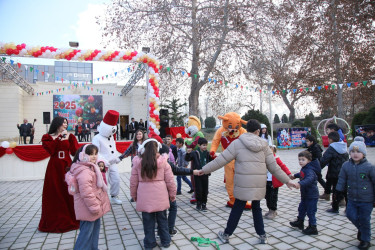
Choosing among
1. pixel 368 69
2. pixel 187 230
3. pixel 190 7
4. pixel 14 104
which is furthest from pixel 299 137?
pixel 14 104

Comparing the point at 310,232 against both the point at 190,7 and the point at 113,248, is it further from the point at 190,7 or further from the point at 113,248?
the point at 190,7

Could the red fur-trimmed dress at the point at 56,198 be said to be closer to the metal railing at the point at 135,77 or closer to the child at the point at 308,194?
the child at the point at 308,194

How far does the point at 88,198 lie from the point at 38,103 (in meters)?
22.9

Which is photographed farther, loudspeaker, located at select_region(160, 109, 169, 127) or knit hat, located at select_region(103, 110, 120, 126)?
loudspeaker, located at select_region(160, 109, 169, 127)

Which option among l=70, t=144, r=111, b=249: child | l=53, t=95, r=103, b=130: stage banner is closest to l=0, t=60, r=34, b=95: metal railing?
l=53, t=95, r=103, b=130: stage banner

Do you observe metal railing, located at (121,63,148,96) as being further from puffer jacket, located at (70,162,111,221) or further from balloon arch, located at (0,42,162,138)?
puffer jacket, located at (70,162,111,221)

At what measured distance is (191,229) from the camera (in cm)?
436

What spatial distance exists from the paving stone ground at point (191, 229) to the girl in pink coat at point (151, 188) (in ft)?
1.27

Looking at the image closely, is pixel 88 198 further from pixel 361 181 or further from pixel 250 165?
pixel 361 181

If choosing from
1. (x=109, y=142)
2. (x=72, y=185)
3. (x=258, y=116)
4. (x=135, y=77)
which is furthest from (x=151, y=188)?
(x=258, y=116)

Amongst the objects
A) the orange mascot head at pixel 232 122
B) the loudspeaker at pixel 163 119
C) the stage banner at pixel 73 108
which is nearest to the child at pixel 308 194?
the orange mascot head at pixel 232 122

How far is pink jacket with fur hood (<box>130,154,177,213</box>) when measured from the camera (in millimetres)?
3422

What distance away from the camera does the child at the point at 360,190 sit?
135 inches

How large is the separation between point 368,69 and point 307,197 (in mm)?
20455
